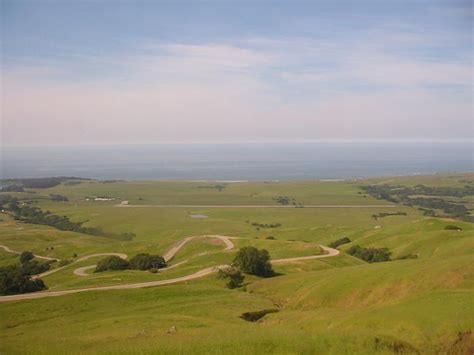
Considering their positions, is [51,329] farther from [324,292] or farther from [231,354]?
[324,292]

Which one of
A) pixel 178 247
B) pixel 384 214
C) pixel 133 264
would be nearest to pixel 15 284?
pixel 133 264

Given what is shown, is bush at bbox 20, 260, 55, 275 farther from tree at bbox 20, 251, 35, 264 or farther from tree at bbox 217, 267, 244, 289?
tree at bbox 217, 267, 244, 289

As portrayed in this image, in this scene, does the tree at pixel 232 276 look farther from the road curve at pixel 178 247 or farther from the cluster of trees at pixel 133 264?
the road curve at pixel 178 247

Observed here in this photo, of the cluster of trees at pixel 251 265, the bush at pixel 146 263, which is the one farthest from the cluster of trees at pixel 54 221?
the cluster of trees at pixel 251 265

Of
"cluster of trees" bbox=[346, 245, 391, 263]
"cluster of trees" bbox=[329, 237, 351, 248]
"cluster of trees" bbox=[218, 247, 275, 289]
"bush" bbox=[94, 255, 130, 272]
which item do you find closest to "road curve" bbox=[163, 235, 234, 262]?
"bush" bbox=[94, 255, 130, 272]

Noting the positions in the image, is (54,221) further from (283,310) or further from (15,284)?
(283,310)

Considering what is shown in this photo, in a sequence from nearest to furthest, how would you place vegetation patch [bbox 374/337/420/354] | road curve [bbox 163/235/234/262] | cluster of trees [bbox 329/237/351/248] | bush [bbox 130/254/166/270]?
vegetation patch [bbox 374/337/420/354], bush [bbox 130/254/166/270], road curve [bbox 163/235/234/262], cluster of trees [bbox 329/237/351/248]
